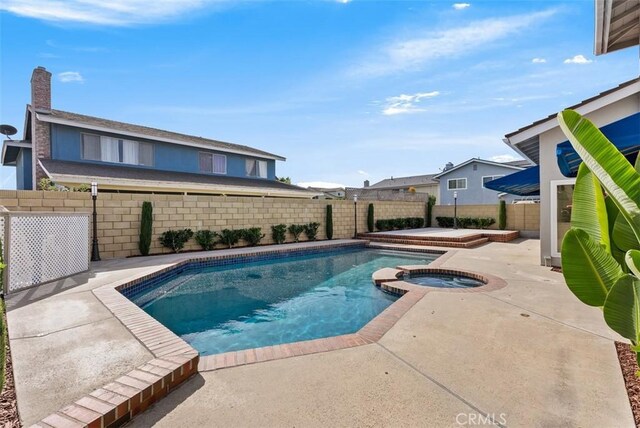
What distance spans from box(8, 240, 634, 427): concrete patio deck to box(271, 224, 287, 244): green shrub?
35.3 ft

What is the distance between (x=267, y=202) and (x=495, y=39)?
11324 mm

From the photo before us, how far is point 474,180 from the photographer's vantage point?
32.0 m

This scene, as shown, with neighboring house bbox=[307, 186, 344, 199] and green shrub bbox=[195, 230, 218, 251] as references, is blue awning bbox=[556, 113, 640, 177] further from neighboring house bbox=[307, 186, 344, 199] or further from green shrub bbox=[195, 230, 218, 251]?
neighboring house bbox=[307, 186, 344, 199]

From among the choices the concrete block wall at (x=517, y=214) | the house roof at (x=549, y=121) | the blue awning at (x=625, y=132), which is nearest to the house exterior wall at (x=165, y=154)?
the concrete block wall at (x=517, y=214)

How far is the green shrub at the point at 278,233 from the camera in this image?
52.4 ft

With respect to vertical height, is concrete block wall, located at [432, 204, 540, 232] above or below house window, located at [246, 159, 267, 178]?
below

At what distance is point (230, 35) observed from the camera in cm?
1115

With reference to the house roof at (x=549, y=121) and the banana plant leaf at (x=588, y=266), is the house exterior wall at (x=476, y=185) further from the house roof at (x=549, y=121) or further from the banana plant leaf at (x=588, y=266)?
the banana plant leaf at (x=588, y=266)

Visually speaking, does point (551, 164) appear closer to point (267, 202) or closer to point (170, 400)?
point (170, 400)

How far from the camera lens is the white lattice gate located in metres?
6.32

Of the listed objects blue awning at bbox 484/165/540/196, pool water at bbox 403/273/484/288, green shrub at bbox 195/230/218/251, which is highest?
blue awning at bbox 484/165/540/196

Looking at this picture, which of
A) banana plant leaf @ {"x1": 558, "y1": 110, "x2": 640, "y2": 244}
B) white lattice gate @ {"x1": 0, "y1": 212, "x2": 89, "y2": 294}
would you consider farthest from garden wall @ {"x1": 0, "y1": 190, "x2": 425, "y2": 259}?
banana plant leaf @ {"x1": 558, "y1": 110, "x2": 640, "y2": 244}

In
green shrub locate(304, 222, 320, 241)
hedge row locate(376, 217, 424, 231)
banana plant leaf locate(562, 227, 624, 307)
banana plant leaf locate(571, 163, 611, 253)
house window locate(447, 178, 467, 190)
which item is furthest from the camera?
house window locate(447, 178, 467, 190)

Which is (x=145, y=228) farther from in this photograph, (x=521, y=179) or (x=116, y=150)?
(x=521, y=179)
